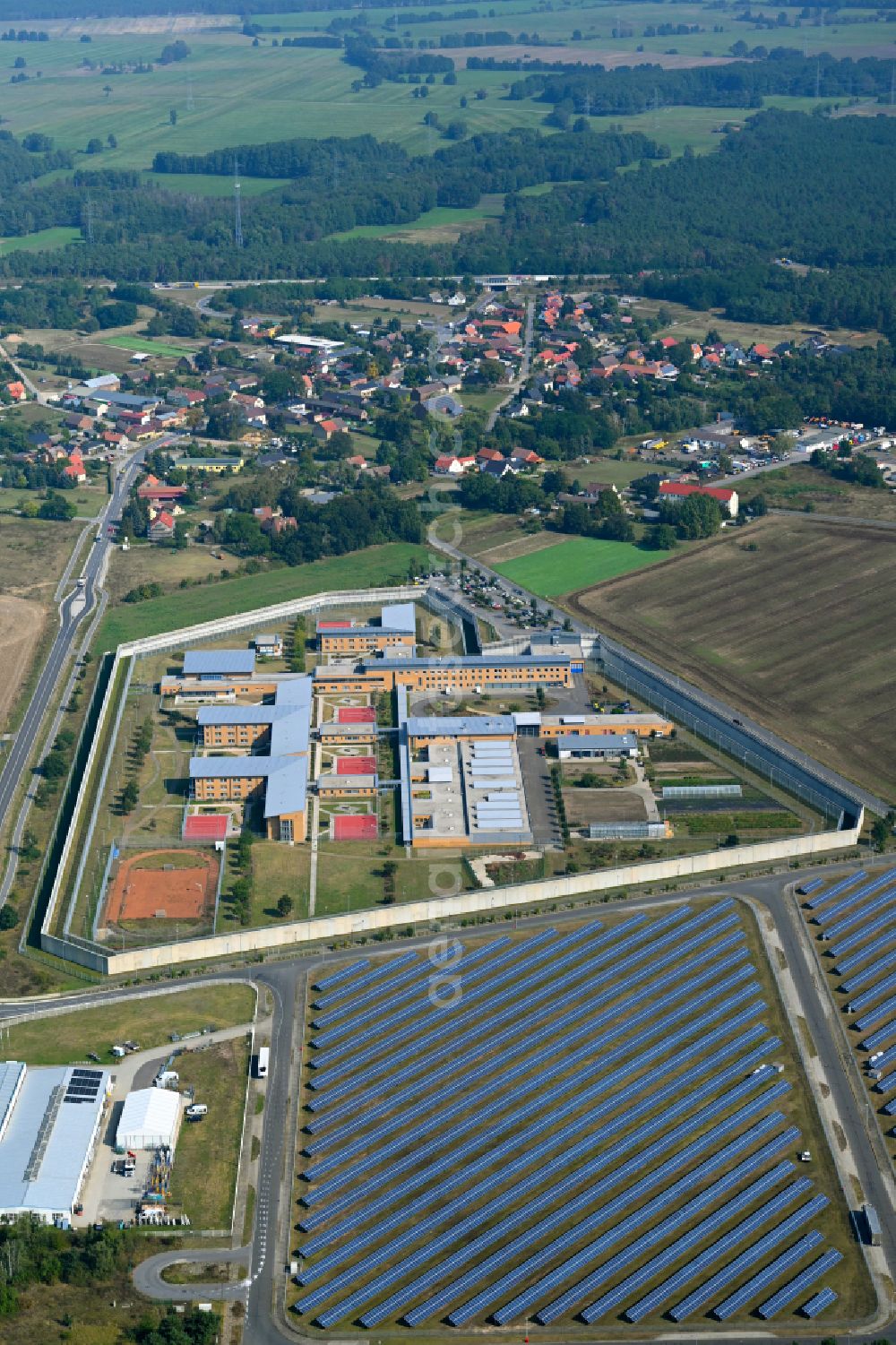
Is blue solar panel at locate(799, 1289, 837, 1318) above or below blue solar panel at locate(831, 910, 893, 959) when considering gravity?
above

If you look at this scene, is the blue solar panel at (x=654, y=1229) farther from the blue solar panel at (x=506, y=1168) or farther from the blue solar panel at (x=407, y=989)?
the blue solar panel at (x=407, y=989)

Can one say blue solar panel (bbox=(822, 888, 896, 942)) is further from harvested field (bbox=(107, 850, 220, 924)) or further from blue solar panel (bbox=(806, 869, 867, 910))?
harvested field (bbox=(107, 850, 220, 924))

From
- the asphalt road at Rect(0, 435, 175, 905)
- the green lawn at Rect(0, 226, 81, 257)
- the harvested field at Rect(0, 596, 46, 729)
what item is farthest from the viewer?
the green lawn at Rect(0, 226, 81, 257)

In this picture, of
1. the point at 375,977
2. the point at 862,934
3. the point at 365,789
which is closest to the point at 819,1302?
the point at 862,934

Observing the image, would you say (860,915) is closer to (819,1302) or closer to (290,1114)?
(819,1302)

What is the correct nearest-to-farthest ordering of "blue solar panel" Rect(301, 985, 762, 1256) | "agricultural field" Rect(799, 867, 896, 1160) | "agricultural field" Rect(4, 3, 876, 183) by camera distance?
"blue solar panel" Rect(301, 985, 762, 1256) → "agricultural field" Rect(799, 867, 896, 1160) → "agricultural field" Rect(4, 3, 876, 183)

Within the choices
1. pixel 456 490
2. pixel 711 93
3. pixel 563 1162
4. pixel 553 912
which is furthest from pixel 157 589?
pixel 711 93

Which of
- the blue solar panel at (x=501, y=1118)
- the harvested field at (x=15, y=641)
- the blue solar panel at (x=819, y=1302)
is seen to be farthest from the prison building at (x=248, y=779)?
the blue solar panel at (x=819, y=1302)

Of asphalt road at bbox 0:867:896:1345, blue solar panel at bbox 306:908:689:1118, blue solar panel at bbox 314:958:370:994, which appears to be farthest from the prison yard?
blue solar panel at bbox 306:908:689:1118
